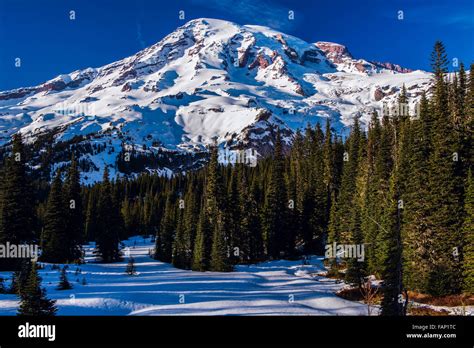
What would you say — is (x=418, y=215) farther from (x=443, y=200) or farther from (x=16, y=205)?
(x=16, y=205)

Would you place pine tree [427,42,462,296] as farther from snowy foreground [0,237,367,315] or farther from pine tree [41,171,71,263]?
pine tree [41,171,71,263]

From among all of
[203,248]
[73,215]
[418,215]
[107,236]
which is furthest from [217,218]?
[418,215]

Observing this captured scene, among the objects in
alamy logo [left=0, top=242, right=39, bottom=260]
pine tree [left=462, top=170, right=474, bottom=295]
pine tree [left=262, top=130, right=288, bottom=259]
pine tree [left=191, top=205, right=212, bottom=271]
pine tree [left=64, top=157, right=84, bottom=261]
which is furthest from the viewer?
pine tree [left=262, top=130, right=288, bottom=259]

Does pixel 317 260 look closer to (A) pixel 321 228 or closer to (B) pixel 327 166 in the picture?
(A) pixel 321 228

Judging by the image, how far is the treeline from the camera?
111 feet

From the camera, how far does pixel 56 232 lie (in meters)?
44.9
